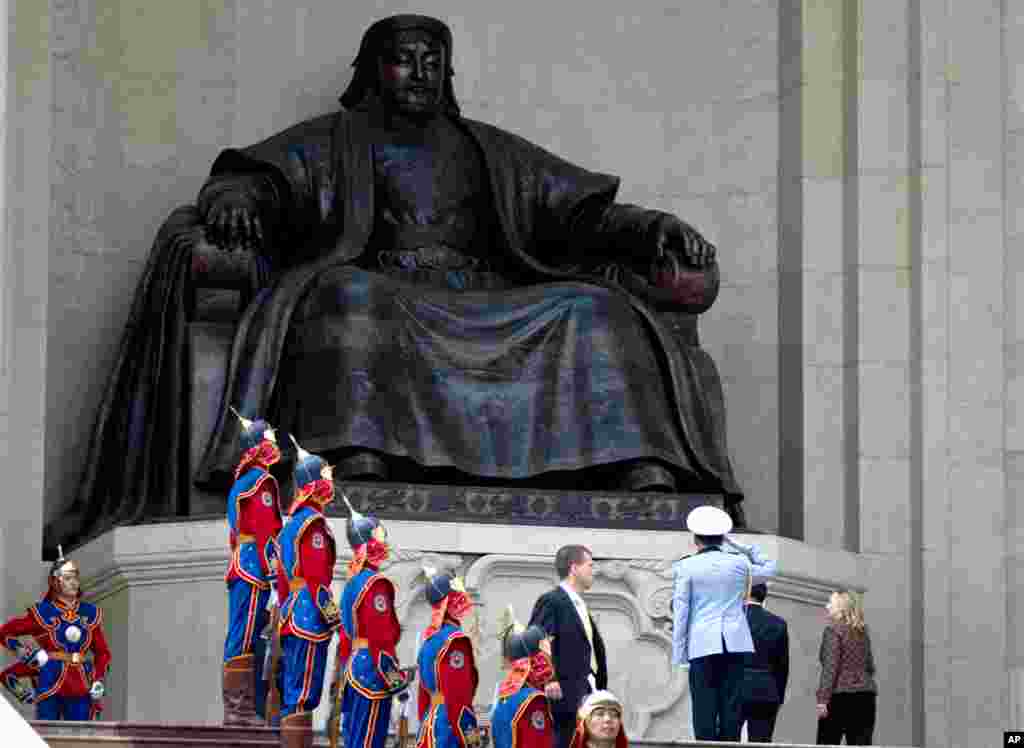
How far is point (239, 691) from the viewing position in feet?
40.4

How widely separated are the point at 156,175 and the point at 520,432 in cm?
294

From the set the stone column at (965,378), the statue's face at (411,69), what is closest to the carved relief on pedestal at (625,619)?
the stone column at (965,378)

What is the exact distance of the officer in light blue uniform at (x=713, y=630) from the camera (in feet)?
40.5

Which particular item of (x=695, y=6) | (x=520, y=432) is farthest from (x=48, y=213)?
(x=695, y=6)

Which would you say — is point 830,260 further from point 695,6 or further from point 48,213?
point 48,213

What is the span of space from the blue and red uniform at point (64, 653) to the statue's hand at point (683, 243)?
11.5ft

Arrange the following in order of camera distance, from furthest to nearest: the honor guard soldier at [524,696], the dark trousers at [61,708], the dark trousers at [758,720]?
the dark trousers at [61,708] < the dark trousers at [758,720] < the honor guard soldier at [524,696]

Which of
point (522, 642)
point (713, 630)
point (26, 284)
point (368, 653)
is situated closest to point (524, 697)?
point (522, 642)

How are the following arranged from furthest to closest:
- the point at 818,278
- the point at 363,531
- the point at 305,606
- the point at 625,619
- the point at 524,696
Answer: the point at 818,278, the point at 625,619, the point at 305,606, the point at 363,531, the point at 524,696

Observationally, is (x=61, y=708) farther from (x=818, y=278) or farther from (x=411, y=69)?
(x=818, y=278)

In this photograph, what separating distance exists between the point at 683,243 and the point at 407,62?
1698 mm

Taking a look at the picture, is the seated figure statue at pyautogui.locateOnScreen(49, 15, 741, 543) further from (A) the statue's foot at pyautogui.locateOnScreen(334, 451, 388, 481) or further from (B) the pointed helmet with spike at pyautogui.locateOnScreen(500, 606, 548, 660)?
(B) the pointed helmet with spike at pyautogui.locateOnScreen(500, 606, 548, 660)

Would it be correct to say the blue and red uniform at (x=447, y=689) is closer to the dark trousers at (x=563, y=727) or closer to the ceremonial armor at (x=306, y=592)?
the dark trousers at (x=563, y=727)

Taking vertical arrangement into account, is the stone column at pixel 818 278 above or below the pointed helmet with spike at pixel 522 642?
above
